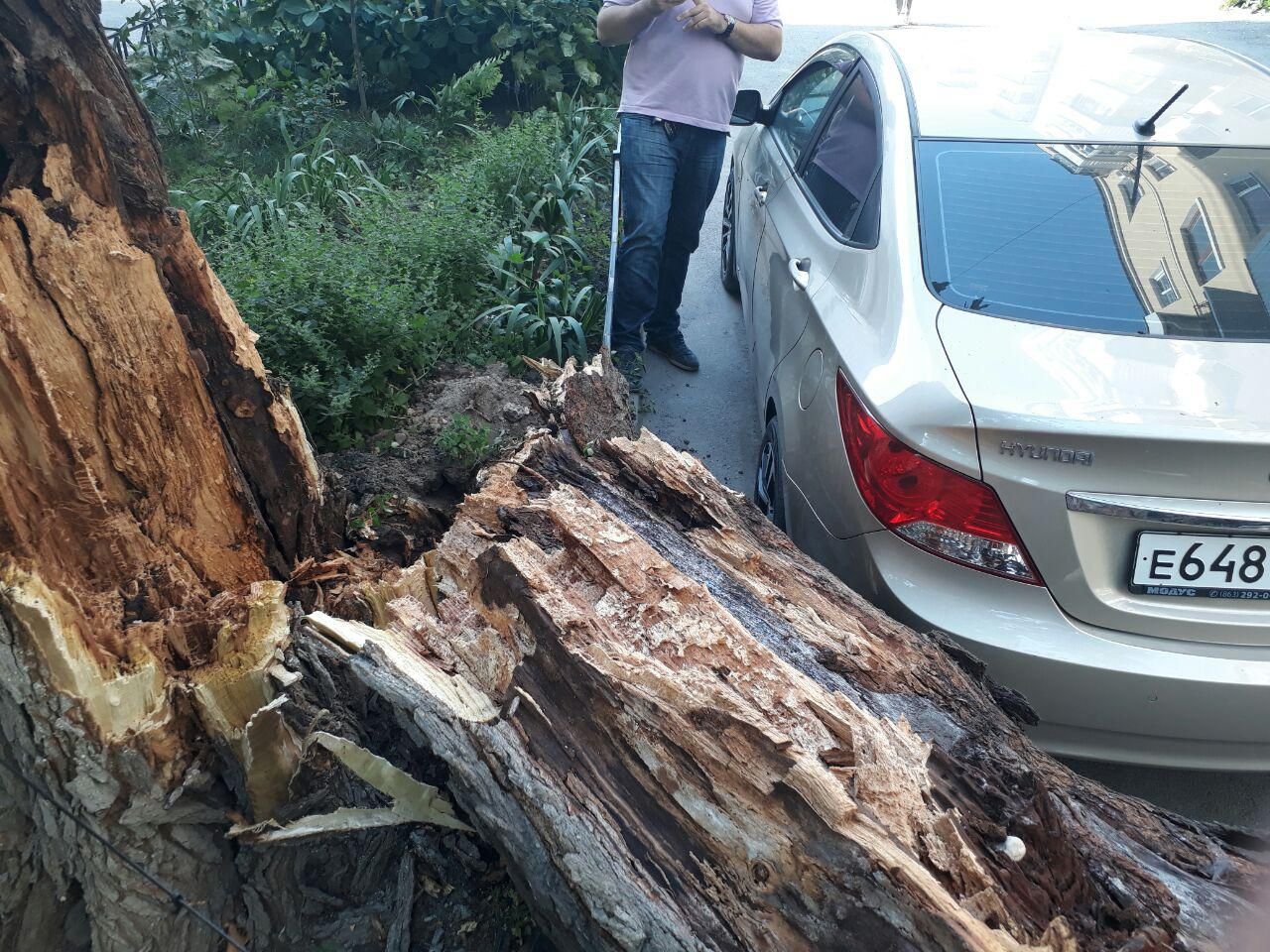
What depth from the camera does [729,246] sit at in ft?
19.1

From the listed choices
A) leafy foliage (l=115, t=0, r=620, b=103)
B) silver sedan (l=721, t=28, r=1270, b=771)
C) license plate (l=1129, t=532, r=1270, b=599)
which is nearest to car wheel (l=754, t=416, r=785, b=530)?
silver sedan (l=721, t=28, r=1270, b=771)

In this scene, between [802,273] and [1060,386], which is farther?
[802,273]

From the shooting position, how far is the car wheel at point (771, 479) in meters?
3.23

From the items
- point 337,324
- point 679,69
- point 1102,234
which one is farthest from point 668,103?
point 1102,234

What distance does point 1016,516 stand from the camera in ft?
7.14

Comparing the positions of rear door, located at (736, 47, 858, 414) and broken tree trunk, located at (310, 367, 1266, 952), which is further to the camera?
rear door, located at (736, 47, 858, 414)

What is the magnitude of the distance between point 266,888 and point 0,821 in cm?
58

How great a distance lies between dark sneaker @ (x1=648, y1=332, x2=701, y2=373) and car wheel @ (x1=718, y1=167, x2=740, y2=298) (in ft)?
2.42

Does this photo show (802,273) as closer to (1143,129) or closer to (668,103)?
(1143,129)

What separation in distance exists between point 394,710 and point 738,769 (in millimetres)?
742

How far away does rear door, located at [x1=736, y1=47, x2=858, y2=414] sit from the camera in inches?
145

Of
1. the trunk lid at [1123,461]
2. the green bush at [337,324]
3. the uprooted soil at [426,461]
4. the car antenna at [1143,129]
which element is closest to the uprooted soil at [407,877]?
the uprooted soil at [426,461]

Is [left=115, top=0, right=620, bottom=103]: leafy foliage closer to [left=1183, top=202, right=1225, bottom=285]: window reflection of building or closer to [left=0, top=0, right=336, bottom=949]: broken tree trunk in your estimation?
[left=1183, top=202, right=1225, bottom=285]: window reflection of building

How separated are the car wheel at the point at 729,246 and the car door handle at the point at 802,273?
2238 mm
